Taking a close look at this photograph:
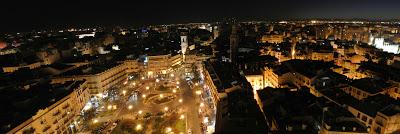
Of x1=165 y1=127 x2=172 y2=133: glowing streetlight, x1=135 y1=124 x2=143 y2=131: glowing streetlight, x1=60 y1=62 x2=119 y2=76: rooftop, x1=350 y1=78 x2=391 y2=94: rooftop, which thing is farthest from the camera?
x1=60 y1=62 x2=119 y2=76: rooftop

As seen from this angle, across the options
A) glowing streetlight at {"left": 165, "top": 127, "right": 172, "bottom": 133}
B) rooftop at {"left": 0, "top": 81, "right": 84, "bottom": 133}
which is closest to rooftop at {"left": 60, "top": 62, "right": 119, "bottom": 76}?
rooftop at {"left": 0, "top": 81, "right": 84, "bottom": 133}

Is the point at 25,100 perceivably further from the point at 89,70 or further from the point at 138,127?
the point at 138,127

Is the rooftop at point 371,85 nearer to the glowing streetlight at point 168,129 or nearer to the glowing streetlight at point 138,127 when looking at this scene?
the glowing streetlight at point 168,129

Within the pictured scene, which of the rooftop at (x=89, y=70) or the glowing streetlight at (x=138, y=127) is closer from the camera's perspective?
the glowing streetlight at (x=138, y=127)

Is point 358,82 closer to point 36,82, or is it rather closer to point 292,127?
point 292,127

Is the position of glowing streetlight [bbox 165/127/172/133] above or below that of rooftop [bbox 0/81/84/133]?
below

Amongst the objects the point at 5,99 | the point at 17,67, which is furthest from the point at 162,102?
the point at 17,67

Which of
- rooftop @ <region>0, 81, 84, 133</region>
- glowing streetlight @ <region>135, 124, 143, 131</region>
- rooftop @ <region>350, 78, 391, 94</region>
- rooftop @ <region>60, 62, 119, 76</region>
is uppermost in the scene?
rooftop @ <region>60, 62, 119, 76</region>

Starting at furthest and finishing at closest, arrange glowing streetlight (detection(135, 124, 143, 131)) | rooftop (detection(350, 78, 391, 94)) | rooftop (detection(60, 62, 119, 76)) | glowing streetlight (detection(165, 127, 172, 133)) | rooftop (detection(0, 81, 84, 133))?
rooftop (detection(60, 62, 119, 76)), glowing streetlight (detection(135, 124, 143, 131)), rooftop (detection(350, 78, 391, 94)), glowing streetlight (detection(165, 127, 172, 133)), rooftop (detection(0, 81, 84, 133))

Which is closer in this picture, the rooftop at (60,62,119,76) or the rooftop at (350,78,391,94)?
the rooftop at (350,78,391,94)

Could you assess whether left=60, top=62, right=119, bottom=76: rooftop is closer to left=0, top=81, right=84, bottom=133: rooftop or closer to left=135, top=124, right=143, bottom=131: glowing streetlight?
left=0, top=81, right=84, bottom=133: rooftop

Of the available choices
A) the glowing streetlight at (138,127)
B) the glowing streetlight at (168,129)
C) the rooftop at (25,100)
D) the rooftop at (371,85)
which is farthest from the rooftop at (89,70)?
the rooftop at (371,85)

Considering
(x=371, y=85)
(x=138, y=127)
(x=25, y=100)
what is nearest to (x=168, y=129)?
(x=138, y=127)
